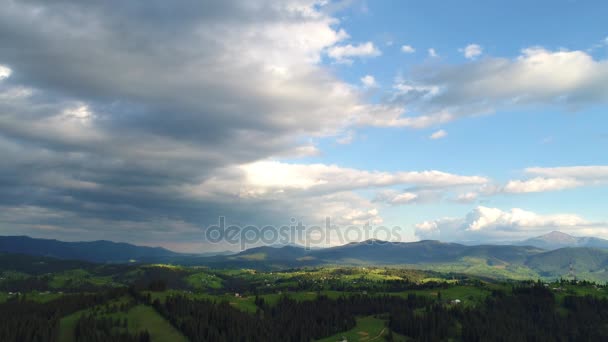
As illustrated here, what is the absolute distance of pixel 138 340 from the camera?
19175 centimetres

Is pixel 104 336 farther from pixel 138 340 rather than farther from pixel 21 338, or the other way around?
pixel 21 338

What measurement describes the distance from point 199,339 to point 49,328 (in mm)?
70043

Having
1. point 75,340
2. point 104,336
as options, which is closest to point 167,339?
point 104,336

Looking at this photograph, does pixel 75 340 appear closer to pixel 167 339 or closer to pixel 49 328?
pixel 49 328

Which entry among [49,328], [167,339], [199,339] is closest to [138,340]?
[167,339]

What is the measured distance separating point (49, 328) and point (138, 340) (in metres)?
42.9

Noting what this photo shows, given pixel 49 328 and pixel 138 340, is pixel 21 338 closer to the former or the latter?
pixel 49 328

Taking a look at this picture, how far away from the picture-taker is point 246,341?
650ft

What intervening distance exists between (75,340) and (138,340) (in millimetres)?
28816

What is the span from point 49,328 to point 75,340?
14.8m

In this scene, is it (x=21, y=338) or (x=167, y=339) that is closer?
(x=21, y=338)

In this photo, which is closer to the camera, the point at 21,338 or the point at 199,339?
the point at 21,338

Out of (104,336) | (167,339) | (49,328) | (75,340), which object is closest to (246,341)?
(167,339)

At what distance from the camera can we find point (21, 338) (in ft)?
601
